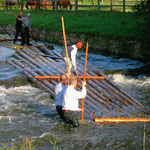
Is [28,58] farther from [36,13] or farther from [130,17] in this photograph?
[36,13]

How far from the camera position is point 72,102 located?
995 centimetres

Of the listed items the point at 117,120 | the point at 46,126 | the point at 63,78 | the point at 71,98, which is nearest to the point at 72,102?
the point at 71,98

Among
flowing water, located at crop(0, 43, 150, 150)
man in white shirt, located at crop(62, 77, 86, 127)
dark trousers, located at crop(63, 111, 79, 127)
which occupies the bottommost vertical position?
flowing water, located at crop(0, 43, 150, 150)

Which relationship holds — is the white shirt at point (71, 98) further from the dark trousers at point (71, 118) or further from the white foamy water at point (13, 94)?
the white foamy water at point (13, 94)

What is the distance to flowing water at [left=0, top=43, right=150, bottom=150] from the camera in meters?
9.61

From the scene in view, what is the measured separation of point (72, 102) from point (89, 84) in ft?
13.9

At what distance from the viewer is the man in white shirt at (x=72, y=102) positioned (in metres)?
9.72

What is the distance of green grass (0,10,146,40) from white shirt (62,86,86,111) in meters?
10.1

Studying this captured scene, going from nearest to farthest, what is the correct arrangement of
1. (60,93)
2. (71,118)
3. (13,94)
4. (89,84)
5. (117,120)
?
(71,118), (60,93), (117,120), (13,94), (89,84)

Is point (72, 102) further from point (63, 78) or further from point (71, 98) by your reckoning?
point (63, 78)

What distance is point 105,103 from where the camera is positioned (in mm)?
12602

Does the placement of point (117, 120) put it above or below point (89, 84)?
below

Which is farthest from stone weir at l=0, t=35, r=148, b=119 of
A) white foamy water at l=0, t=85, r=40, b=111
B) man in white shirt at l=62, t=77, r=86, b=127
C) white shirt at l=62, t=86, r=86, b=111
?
white shirt at l=62, t=86, r=86, b=111

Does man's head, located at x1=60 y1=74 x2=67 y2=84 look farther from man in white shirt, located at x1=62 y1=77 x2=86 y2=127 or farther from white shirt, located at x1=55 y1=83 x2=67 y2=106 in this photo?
man in white shirt, located at x1=62 y1=77 x2=86 y2=127
